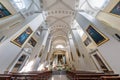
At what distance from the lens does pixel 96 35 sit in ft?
26.0

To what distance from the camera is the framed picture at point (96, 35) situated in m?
7.39

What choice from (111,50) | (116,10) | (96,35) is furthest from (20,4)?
(111,50)

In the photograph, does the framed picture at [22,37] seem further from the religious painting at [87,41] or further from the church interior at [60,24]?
the religious painting at [87,41]

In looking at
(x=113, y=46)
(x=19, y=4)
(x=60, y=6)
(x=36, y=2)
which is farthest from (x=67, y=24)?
(x=113, y=46)

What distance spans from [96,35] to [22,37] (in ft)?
16.1

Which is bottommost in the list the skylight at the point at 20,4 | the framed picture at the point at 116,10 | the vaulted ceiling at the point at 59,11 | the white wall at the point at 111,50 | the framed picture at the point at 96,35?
the white wall at the point at 111,50

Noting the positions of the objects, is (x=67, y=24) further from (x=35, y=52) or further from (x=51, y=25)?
(x=35, y=52)

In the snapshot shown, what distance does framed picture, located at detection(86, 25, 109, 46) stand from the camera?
291 inches

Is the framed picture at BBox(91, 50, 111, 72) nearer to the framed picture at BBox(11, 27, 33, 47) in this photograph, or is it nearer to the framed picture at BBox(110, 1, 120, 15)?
the framed picture at BBox(110, 1, 120, 15)

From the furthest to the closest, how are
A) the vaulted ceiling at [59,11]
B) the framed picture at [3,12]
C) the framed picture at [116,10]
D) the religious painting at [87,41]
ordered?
the religious painting at [87,41], the vaulted ceiling at [59,11], the framed picture at [3,12], the framed picture at [116,10]

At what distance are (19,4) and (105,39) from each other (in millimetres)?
7239

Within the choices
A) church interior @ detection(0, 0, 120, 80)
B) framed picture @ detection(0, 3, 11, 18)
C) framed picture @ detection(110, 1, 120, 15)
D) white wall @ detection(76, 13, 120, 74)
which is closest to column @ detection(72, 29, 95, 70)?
church interior @ detection(0, 0, 120, 80)

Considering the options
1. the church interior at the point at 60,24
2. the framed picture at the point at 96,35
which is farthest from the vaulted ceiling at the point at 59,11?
the framed picture at the point at 96,35

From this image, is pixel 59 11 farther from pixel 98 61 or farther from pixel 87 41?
pixel 98 61
